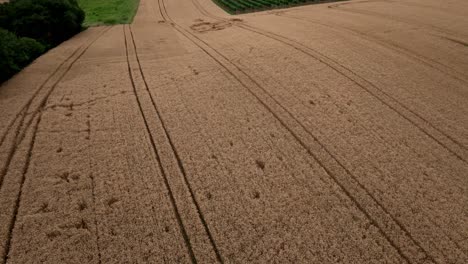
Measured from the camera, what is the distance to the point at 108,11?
1206 inches

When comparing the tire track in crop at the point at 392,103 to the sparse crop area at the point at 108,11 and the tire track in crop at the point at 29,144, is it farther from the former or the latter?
the sparse crop area at the point at 108,11

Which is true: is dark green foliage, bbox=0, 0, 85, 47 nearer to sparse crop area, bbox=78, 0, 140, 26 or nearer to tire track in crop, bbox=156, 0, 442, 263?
sparse crop area, bbox=78, 0, 140, 26

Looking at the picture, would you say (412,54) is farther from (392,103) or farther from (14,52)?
(14,52)

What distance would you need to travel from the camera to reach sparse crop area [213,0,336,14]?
29812 millimetres

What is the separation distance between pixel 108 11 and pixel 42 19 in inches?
472

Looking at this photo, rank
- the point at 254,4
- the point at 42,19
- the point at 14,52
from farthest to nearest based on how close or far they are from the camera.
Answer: the point at 254,4 < the point at 42,19 < the point at 14,52

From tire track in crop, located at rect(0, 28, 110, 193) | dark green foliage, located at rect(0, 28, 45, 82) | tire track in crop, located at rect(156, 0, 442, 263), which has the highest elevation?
dark green foliage, located at rect(0, 28, 45, 82)

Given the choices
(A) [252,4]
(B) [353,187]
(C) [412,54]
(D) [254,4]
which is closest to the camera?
(B) [353,187]

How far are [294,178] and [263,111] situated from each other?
3.58m

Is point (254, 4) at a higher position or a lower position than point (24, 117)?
higher

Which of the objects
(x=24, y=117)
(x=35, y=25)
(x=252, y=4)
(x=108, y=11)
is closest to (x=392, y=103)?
(x=24, y=117)

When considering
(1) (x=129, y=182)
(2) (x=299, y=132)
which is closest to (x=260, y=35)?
(2) (x=299, y=132)

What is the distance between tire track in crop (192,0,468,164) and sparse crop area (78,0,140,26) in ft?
50.5

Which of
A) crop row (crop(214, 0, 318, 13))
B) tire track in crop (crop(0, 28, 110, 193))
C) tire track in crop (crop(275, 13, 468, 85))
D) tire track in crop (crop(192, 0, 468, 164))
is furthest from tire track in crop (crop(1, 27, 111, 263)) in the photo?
crop row (crop(214, 0, 318, 13))
